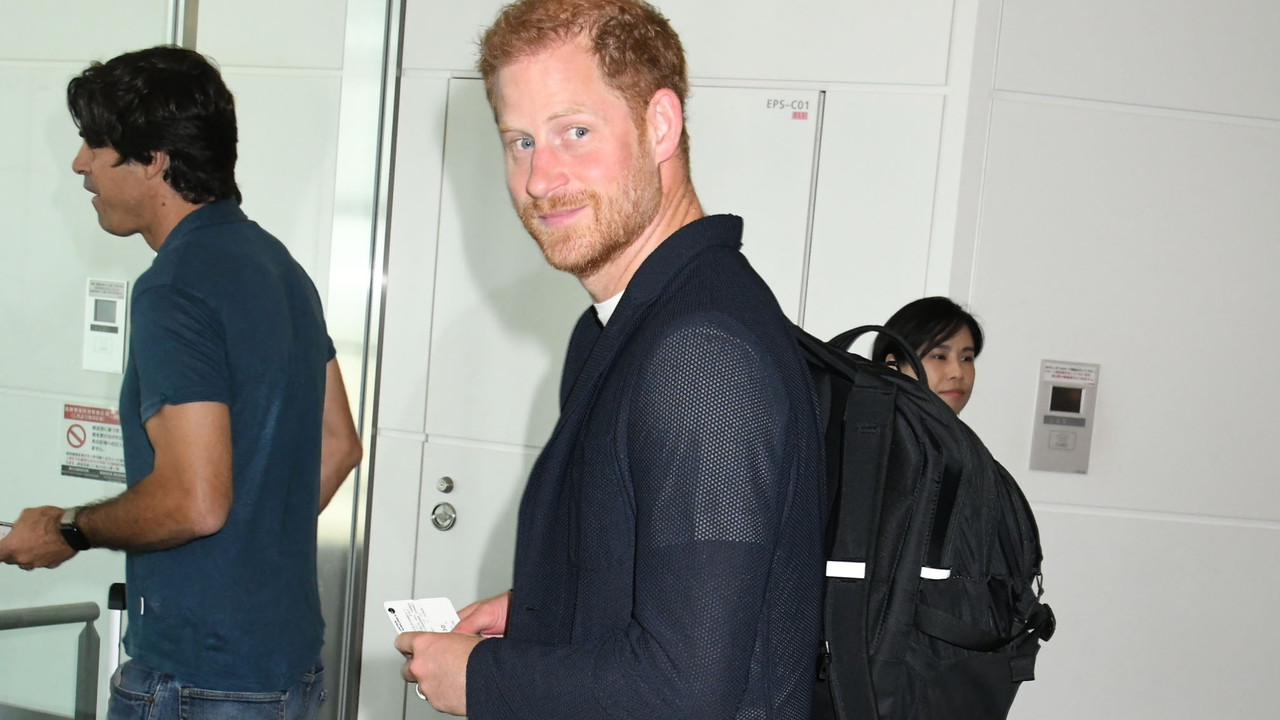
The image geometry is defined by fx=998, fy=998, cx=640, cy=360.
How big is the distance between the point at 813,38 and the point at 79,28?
6.02 feet

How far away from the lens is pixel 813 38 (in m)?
2.83

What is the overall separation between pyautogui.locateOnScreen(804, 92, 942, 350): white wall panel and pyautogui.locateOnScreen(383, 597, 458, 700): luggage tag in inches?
70.9

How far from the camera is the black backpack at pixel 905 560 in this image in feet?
3.71

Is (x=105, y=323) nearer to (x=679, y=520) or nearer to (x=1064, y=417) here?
(x=679, y=520)

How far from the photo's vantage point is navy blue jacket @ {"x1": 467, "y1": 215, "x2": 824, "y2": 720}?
3.04 feet

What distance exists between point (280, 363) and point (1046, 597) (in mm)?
2170

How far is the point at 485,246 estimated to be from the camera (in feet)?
10.0

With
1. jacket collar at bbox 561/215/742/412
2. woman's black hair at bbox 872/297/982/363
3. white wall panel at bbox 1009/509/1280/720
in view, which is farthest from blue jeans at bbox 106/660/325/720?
white wall panel at bbox 1009/509/1280/720

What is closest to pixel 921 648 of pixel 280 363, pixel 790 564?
pixel 790 564

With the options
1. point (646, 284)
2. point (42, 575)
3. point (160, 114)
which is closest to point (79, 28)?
point (160, 114)

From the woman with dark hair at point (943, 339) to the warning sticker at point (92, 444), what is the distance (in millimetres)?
1855

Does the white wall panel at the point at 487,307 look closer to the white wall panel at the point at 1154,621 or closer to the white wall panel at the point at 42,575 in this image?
the white wall panel at the point at 42,575

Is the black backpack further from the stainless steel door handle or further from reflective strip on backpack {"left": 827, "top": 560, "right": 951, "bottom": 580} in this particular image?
the stainless steel door handle

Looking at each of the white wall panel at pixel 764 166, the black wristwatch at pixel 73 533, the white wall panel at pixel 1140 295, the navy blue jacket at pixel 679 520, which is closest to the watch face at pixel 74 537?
the black wristwatch at pixel 73 533
